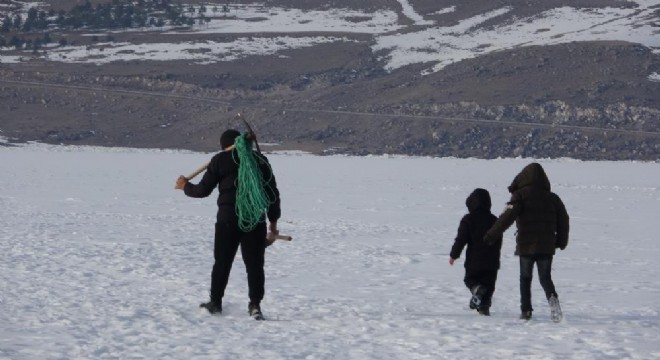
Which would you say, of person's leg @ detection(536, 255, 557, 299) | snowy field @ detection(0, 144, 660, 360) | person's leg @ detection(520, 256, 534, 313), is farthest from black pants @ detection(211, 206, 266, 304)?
person's leg @ detection(536, 255, 557, 299)

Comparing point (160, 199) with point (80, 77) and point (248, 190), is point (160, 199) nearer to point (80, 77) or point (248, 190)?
point (248, 190)

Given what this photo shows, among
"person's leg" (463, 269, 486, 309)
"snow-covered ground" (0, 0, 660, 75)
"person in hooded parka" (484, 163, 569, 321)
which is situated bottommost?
"snow-covered ground" (0, 0, 660, 75)

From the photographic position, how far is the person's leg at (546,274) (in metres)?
10.4

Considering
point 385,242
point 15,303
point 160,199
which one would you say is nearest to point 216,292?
point 15,303

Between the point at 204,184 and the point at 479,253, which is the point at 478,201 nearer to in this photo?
the point at 479,253

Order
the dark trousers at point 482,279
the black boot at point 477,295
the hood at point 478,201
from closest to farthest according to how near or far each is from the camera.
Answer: the black boot at point 477,295
the dark trousers at point 482,279
the hood at point 478,201

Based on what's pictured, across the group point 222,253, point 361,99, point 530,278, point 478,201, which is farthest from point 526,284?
point 361,99

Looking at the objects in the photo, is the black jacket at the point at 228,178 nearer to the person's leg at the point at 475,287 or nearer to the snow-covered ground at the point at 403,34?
the person's leg at the point at 475,287

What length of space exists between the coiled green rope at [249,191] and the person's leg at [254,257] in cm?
10

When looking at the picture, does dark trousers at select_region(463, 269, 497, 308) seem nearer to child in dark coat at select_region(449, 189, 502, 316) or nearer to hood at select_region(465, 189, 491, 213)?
child in dark coat at select_region(449, 189, 502, 316)

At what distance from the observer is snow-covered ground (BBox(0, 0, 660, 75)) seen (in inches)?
4717

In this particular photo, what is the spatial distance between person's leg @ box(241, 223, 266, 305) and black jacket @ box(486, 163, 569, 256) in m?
2.13

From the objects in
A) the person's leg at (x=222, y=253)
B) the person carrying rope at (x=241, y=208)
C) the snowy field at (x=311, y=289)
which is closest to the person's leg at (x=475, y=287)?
the snowy field at (x=311, y=289)

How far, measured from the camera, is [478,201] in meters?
11.0
